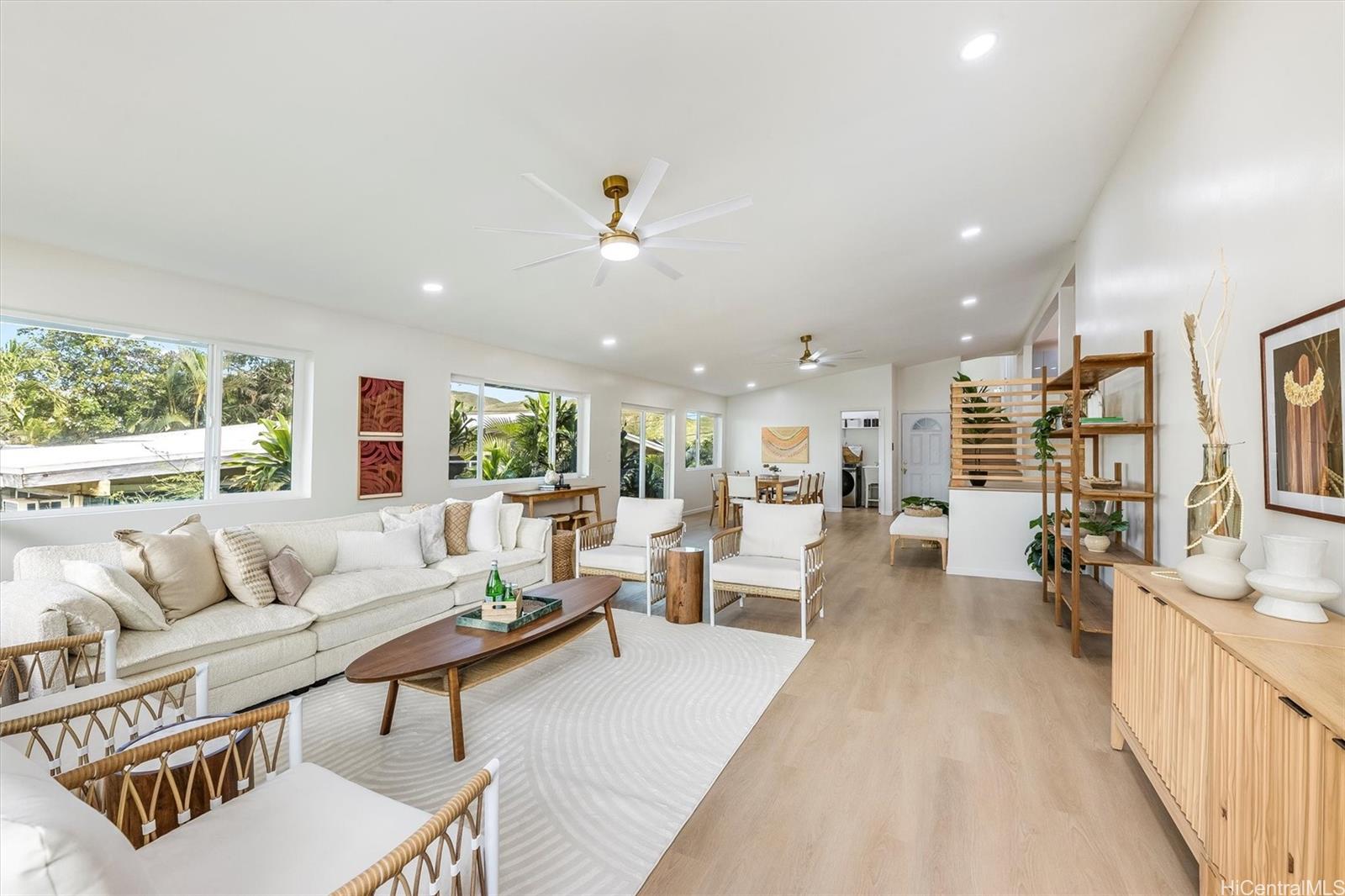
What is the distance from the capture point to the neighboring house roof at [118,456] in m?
3.37

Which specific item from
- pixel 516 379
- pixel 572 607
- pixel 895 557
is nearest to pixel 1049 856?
pixel 572 607

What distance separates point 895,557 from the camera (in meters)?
6.51

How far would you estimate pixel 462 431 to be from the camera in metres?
6.26

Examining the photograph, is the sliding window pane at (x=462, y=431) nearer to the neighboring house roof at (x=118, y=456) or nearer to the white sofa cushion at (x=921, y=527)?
the neighboring house roof at (x=118, y=456)

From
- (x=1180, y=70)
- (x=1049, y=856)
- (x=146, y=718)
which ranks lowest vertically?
(x=1049, y=856)

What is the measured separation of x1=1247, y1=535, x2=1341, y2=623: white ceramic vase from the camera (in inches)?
59.2

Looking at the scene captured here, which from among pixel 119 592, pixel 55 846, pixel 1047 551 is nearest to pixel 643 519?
pixel 119 592

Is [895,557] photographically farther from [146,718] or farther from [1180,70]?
[146,718]

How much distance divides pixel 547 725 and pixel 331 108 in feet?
9.48

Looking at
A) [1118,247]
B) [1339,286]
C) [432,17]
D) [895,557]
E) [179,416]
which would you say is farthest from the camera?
[895,557]

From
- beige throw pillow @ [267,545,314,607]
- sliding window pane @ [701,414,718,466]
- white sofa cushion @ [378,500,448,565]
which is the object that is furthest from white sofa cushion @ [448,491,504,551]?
sliding window pane @ [701,414,718,466]

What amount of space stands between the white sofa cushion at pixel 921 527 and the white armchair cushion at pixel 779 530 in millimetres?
2154

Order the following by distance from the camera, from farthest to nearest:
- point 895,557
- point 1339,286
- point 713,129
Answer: point 895,557
point 713,129
point 1339,286

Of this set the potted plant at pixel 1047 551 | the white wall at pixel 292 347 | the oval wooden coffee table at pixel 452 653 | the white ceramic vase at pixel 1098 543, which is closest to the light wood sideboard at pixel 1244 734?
the white ceramic vase at pixel 1098 543
